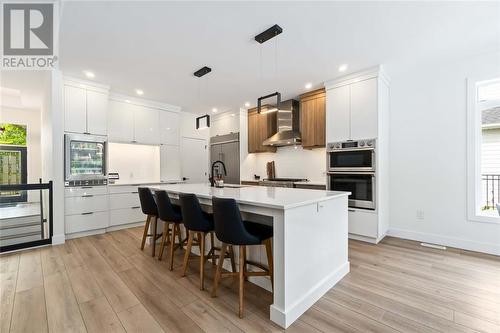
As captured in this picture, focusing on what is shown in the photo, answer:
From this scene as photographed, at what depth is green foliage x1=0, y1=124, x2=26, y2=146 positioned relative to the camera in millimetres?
5727

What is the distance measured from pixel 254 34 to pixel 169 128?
3.49m

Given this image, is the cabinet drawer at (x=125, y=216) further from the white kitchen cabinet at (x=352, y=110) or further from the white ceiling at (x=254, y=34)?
the white kitchen cabinet at (x=352, y=110)

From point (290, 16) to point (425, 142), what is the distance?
2919 millimetres

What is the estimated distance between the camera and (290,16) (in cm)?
225

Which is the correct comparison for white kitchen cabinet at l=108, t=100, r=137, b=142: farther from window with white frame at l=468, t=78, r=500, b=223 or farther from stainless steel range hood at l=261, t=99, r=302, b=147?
window with white frame at l=468, t=78, r=500, b=223

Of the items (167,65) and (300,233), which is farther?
(167,65)

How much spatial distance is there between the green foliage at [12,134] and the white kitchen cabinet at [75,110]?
144 inches

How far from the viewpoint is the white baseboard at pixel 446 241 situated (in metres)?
3.01

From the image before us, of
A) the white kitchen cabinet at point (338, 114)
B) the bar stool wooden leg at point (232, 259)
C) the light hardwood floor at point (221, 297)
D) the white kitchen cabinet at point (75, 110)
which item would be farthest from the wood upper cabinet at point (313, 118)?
the white kitchen cabinet at point (75, 110)

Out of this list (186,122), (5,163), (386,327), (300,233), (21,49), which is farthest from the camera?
(186,122)

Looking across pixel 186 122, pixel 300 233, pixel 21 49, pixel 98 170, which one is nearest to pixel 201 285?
pixel 300 233

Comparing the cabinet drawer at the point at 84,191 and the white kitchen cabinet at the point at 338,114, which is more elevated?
the white kitchen cabinet at the point at 338,114

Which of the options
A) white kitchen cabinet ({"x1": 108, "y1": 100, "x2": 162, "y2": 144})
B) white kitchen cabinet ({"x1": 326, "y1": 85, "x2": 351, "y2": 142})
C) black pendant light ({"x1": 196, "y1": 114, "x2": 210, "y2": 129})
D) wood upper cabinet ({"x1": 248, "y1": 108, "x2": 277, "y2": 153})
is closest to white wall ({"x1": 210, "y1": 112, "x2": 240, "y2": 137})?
wood upper cabinet ({"x1": 248, "y1": 108, "x2": 277, "y2": 153})

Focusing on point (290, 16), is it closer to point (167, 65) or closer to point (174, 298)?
point (167, 65)
